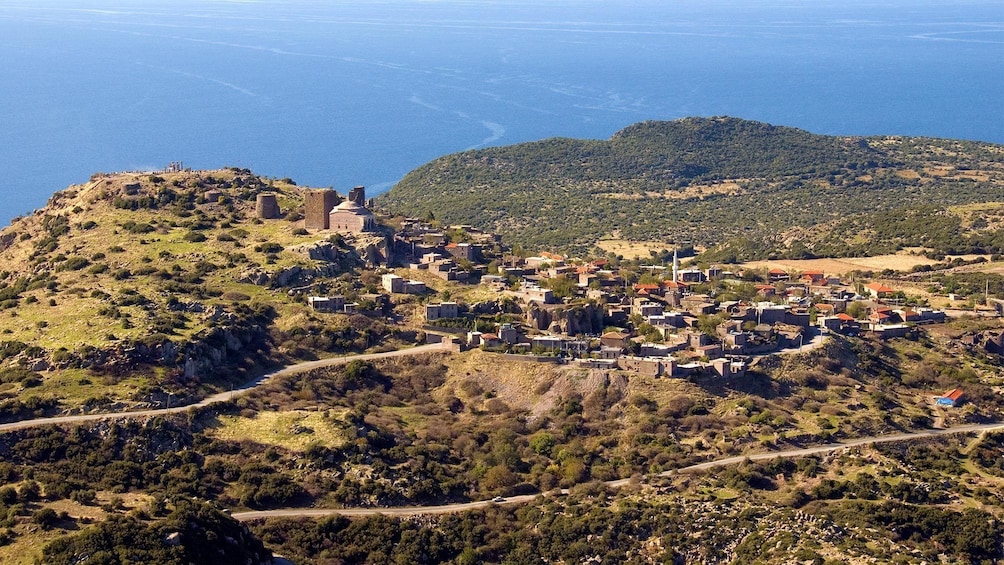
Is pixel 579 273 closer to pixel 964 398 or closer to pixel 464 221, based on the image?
pixel 964 398

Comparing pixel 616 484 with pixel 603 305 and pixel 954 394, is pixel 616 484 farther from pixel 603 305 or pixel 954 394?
pixel 954 394

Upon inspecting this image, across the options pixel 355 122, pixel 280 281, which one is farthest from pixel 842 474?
pixel 355 122

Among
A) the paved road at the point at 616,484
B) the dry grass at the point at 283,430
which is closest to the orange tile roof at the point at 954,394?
the paved road at the point at 616,484

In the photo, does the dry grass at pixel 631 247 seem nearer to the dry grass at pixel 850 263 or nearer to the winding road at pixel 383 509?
the dry grass at pixel 850 263

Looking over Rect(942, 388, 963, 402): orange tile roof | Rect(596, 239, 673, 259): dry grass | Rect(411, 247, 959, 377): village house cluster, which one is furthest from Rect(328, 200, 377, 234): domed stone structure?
Rect(942, 388, 963, 402): orange tile roof

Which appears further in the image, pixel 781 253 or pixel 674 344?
pixel 781 253

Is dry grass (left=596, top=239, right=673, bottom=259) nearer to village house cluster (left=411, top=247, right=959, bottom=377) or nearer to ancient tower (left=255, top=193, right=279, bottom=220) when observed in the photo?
village house cluster (left=411, top=247, right=959, bottom=377)
